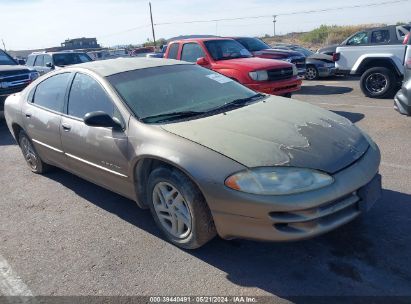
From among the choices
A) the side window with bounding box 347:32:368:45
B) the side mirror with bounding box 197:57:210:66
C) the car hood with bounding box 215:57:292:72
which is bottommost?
the car hood with bounding box 215:57:292:72

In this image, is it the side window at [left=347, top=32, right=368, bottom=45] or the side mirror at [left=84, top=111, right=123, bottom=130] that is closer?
the side mirror at [left=84, top=111, right=123, bottom=130]

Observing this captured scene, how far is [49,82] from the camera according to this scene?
179 inches

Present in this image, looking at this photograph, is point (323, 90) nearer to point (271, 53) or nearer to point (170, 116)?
point (271, 53)

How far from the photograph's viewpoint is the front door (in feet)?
11.0

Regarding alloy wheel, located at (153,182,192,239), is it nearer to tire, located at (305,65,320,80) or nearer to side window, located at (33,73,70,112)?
side window, located at (33,73,70,112)

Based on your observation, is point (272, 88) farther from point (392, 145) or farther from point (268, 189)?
point (268, 189)

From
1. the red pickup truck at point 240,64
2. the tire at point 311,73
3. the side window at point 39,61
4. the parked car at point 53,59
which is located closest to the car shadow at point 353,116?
the red pickup truck at point 240,64

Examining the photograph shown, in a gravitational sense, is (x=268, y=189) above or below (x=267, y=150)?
below

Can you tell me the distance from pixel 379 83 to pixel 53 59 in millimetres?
10894

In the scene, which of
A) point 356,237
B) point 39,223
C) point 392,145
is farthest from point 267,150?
point 392,145

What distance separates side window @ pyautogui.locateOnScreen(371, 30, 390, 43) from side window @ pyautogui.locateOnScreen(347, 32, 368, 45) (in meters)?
0.18

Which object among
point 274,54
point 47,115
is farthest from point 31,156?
point 274,54

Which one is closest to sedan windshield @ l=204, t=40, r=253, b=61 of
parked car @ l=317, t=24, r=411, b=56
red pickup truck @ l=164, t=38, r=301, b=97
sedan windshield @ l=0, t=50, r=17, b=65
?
red pickup truck @ l=164, t=38, r=301, b=97

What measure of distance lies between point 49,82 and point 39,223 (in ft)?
5.83
